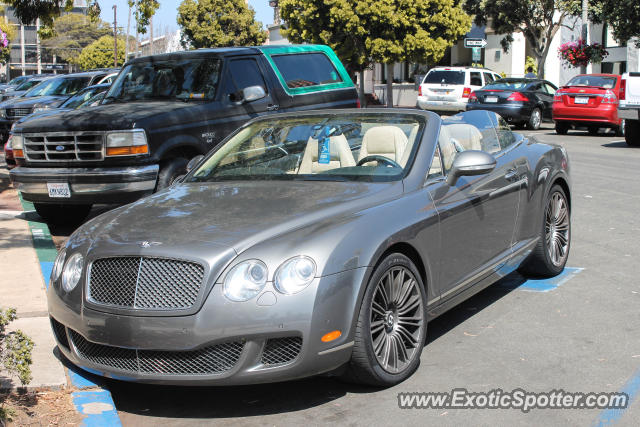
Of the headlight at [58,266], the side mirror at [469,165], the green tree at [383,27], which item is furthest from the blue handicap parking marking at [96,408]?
the green tree at [383,27]

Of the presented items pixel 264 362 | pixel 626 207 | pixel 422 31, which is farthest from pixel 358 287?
pixel 422 31

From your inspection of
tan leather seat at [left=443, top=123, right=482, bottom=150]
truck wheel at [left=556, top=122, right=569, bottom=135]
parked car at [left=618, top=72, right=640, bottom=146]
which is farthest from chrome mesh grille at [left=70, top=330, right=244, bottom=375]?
truck wheel at [left=556, top=122, right=569, bottom=135]

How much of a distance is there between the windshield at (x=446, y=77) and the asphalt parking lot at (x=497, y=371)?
21.7 meters

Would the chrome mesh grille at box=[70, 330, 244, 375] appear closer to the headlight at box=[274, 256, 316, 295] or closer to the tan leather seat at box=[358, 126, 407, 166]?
the headlight at box=[274, 256, 316, 295]

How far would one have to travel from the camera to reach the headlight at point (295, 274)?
4.05 metres

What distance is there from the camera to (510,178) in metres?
6.22

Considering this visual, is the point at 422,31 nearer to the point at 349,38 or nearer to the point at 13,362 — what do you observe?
the point at 349,38

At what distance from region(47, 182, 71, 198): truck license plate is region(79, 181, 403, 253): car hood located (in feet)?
12.7

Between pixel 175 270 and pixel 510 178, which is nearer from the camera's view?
pixel 175 270

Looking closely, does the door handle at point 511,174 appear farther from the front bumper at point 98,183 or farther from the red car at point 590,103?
the red car at point 590,103

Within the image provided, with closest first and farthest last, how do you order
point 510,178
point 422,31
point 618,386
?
1. point 618,386
2. point 510,178
3. point 422,31

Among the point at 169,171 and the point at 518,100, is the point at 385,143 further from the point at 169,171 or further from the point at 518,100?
the point at 518,100

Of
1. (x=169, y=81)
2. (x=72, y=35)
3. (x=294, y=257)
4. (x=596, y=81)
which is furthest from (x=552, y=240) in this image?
(x=72, y=35)

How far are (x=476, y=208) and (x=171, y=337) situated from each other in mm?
2451
